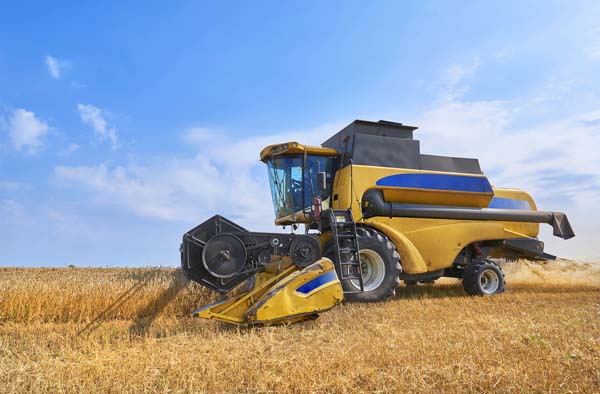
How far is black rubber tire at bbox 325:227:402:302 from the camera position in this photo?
6652 mm

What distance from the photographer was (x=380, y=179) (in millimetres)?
7754

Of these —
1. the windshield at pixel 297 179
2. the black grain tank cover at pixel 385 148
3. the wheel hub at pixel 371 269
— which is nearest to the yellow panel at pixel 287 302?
the wheel hub at pixel 371 269

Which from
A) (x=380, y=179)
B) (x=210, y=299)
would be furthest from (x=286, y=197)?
(x=210, y=299)

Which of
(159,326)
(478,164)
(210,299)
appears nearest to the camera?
(159,326)

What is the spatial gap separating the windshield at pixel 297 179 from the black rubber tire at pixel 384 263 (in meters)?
1.04

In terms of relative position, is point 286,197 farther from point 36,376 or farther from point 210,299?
point 36,376

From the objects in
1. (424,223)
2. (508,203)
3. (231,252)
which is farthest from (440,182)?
(231,252)

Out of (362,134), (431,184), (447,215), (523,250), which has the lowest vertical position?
(523,250)

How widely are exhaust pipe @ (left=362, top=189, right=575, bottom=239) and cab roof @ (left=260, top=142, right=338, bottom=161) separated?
→ 3.23 feet

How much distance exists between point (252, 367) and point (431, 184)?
590 centimetres

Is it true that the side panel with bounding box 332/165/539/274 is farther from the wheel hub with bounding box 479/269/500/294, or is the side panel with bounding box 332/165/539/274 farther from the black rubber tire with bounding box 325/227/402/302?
the wheel hub with bounding box 479/269/500/294

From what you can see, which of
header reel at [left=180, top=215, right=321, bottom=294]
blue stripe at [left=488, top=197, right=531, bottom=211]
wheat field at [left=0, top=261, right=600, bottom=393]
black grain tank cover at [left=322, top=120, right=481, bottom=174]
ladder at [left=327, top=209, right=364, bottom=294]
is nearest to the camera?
wheat field at [left=0, top=261, right=600, bottom=393]

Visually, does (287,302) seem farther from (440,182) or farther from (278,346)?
(440,182)

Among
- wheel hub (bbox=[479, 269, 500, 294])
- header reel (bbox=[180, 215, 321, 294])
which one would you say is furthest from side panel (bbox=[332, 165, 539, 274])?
header reel (bbox=[180, 215, 321, 294])
